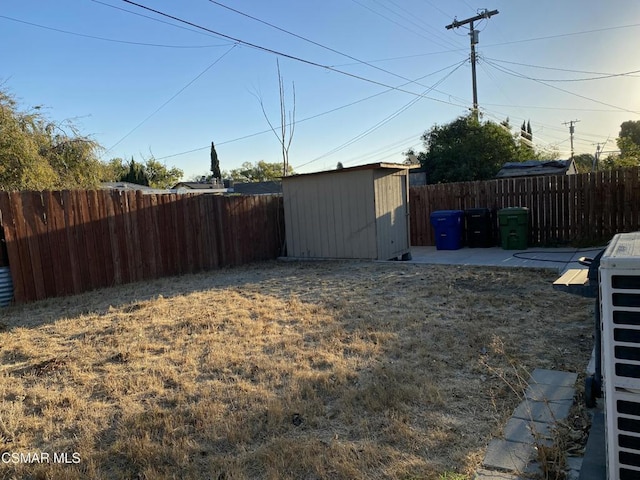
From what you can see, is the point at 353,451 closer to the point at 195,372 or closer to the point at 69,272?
the point at 195,372

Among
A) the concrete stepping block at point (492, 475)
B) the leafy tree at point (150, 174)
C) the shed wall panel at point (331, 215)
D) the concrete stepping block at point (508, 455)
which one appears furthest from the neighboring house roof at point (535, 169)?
the leafy tree at point (150, 174)

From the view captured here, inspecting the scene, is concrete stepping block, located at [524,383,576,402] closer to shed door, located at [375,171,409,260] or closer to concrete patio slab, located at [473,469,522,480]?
concrete patio slab, located at [473,469,522,480]

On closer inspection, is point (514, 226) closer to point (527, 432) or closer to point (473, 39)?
point (527, 432)

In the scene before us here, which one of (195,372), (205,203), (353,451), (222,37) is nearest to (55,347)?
(195,372)

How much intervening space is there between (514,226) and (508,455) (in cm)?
856

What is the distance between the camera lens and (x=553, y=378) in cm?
291

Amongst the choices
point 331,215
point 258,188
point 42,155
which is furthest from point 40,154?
point 258,188

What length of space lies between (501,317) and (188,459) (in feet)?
11.9

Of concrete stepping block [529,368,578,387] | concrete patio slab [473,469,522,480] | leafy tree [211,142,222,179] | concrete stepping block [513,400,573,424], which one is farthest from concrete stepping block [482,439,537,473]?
leafy tree [211,142,222,179]

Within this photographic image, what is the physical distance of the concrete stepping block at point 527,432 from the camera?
215 centimetres

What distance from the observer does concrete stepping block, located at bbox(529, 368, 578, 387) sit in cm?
283

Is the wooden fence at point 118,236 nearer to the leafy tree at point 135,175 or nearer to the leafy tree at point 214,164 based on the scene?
the leafy tree at point 135,175

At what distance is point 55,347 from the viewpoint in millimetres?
4176

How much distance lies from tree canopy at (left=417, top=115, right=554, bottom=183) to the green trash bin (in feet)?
34.5
